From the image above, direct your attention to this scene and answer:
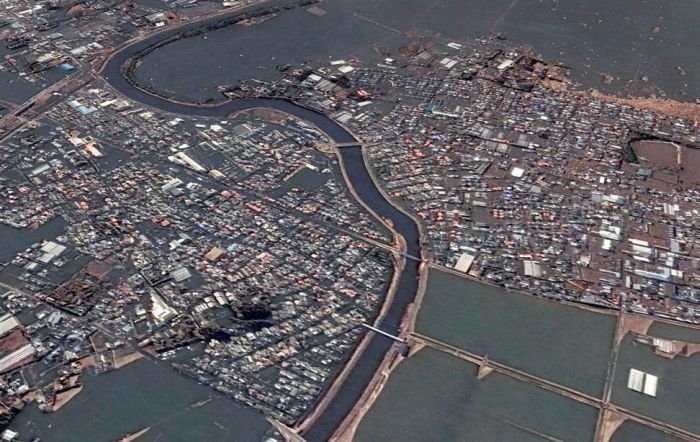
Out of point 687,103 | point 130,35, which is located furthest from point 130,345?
point 687,103

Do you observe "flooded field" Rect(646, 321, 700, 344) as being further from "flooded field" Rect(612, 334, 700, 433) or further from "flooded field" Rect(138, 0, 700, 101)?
"flooded field" Rect(138, 0, 700, 101)

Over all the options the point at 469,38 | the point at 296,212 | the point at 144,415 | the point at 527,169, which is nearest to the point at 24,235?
the point at 144,415

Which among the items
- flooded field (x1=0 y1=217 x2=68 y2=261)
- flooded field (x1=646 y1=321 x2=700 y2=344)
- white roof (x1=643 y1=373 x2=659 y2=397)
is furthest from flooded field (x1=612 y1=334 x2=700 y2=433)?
flooded field (x1=0 y1=217 x2=68 y2=261)

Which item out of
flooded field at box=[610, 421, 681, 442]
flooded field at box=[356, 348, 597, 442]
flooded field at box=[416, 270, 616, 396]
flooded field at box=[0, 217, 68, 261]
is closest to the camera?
flooded field at box=[610, 421, 681, 442]

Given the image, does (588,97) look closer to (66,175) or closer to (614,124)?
(614,124)

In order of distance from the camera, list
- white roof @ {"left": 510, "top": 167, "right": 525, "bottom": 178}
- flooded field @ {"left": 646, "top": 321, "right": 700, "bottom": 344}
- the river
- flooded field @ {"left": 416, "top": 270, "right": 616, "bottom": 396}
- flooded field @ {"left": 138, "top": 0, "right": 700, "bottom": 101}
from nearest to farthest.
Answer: the river, flooded field @ {"left": 416, "top": 270, "right": 616, "bottom": 396}, flooded field @ {"left": 646, "top": 321, "right": 700, "bottom": 344}, white roof @ {"left": 510, "top": 167, "right": 525, "bottom": 178}, flooded field @ {"left": 138, "top": 0, "right": 700, "bottom": 101}

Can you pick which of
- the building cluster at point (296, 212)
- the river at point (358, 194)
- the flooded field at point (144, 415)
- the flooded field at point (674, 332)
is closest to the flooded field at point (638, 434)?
the flooded field at point (674, 332)

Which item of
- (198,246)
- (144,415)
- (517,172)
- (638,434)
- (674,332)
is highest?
(198,246)

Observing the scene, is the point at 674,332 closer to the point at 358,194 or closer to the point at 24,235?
the point at 358,194
